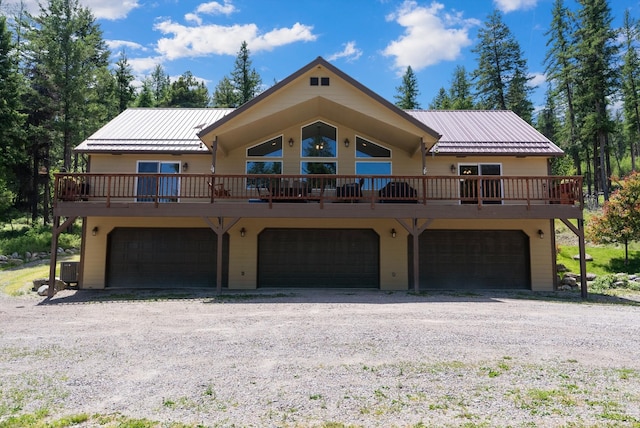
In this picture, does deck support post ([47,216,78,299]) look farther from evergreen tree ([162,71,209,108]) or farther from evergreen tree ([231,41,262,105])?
evergreen tree ([231,41,262,105])

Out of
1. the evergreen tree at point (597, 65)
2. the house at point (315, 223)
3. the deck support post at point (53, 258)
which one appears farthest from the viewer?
the evergreen tree at point (597, 65)

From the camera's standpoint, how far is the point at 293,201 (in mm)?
13023

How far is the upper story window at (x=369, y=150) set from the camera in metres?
14.3

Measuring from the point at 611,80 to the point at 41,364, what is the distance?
38459 millimetres

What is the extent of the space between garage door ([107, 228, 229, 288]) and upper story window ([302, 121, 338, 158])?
465cm

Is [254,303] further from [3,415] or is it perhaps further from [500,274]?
[500,274]

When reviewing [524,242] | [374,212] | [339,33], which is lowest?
[524,242]

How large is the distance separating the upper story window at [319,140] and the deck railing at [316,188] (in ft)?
4.26

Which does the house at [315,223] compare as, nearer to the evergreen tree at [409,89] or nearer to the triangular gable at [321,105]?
the triangular gable at [321,105]

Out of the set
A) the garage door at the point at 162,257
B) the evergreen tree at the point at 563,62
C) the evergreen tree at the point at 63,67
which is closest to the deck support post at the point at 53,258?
the garage door at the point at 162,257

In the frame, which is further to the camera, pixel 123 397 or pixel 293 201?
pixel 293 201

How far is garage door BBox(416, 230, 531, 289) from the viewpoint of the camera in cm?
1386

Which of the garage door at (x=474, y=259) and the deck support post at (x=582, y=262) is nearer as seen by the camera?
the deck support post at (x=582, y=262)

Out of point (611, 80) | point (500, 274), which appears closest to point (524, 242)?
point (500, 274)
